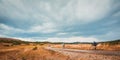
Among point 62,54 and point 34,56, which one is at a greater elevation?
point 62,54

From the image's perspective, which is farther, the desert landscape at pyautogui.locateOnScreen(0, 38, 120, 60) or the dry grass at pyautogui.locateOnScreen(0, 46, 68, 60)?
the dry grass at pyautogui.locateOnScreen(0, 46, 68, 60)

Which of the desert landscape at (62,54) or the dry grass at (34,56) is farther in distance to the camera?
the dry grass at (34,56)

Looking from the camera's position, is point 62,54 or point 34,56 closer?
point 34,56
